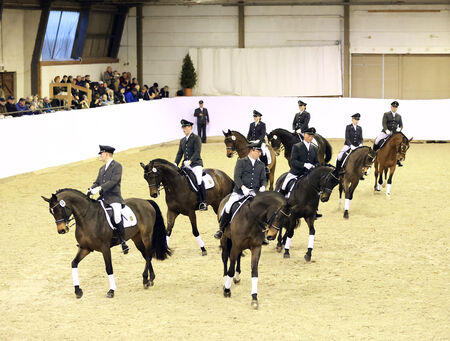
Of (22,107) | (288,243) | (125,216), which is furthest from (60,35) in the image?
(125,216)

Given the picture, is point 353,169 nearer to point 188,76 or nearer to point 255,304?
point 255,304

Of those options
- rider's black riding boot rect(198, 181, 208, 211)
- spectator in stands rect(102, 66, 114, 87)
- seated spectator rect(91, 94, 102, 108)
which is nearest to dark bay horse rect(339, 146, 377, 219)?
rider's black riding boot rect(198, 181, 208, 211)

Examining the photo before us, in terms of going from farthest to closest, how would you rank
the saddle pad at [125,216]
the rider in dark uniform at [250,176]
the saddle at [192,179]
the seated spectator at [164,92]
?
the seated spectator at [164,92], the saddle at [192,179], the rider in dark uniform at [250,176], the saddle pad at [125,216]

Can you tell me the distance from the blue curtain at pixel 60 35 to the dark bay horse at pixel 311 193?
1676cm

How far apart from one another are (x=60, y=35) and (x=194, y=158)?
16.5 metres

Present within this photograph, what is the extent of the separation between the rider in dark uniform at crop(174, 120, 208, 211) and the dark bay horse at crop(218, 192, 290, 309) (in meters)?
2.66

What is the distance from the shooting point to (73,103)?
25.6 m

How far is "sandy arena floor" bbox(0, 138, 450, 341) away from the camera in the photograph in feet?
35.9

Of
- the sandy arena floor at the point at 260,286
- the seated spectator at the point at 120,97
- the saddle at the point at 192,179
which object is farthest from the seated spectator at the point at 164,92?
the saddle at the point at 192,179

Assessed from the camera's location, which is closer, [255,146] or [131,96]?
[255,146]

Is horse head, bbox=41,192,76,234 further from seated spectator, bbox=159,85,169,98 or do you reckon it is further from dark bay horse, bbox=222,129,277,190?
seated spectator, bbox=159,85,169,98

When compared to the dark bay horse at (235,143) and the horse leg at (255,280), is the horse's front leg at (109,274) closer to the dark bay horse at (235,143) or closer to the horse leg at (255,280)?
the horse leg at (255,280)

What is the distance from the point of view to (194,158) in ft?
49.7

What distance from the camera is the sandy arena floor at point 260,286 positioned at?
11.0 m
